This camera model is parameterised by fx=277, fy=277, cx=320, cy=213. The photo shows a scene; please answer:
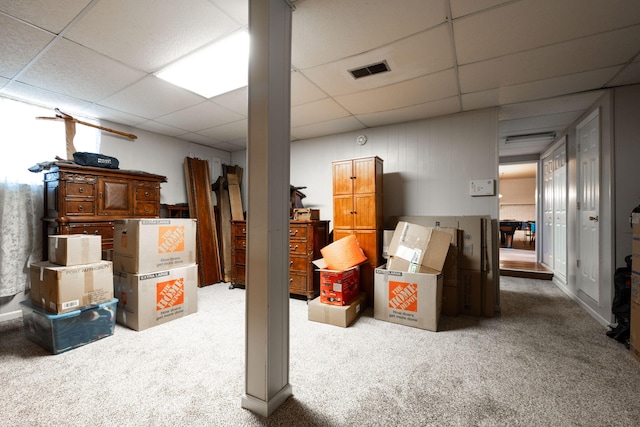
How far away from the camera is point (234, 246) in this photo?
13.5 feet

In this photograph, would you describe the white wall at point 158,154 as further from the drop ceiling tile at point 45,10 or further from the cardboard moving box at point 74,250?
the drop ceiling tile at point 45,10

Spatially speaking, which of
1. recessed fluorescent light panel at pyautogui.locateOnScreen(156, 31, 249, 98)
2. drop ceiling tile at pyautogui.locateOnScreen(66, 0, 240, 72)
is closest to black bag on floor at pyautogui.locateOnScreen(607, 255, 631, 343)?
recessed fluorescent light panel at pyautogui.locateOnScreen(156, 31, 249, 98)

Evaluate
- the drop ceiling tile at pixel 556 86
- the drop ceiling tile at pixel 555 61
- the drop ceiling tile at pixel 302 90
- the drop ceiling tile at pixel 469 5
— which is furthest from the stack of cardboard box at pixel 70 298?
the drop ceiling tile at pixel 556 86

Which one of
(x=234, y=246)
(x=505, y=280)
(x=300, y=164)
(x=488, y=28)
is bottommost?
(x=505, y=280)

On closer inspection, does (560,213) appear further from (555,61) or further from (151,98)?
(151,98)

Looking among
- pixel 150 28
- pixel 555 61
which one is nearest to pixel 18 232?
pixel 150 28

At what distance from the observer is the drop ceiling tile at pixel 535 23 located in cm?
163

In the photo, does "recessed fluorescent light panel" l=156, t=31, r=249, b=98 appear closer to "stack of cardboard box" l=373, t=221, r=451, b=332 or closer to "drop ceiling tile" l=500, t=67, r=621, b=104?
"stack of cardboard box" l=373, t=221, r=451, b=332

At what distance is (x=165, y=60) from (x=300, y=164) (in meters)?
2.47

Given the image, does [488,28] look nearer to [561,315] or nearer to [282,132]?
[282,132]

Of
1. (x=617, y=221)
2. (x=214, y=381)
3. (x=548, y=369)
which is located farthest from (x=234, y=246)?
(x=617, y=221)

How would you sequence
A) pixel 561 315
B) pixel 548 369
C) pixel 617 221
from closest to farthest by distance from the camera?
pixel 548 369
pixel 617 221
pixel 561 315

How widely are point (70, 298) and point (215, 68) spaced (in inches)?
86.8

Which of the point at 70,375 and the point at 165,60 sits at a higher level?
the point at 165,60
